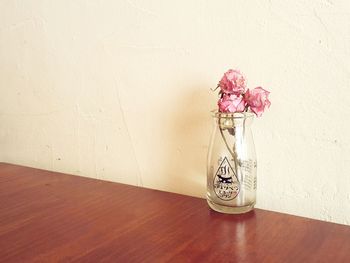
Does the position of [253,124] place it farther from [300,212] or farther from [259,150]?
[300,212]

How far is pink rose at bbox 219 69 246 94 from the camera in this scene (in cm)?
67

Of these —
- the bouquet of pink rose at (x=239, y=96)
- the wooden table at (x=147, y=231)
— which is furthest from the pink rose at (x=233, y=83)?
the wooden table at (x=147, y=231)

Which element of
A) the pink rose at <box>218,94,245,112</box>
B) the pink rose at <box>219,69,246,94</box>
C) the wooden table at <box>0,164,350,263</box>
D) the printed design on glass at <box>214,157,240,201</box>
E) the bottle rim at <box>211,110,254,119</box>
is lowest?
the wooden table at <box>0,164,350,263</box>

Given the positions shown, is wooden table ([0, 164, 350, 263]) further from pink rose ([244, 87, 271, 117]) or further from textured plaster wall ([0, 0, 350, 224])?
pink rose ([244, 87, 271, 117])

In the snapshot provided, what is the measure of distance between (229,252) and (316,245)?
143mm

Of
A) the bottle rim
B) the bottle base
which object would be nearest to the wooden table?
the bottle base

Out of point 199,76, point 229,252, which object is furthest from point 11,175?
point 229,252

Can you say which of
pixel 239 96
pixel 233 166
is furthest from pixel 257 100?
pixel 233 166

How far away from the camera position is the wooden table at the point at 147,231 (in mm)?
569

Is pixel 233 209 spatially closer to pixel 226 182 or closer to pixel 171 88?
pixel 226 182

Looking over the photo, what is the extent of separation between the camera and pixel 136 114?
0.92 meters

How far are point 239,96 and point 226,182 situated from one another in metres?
0.16

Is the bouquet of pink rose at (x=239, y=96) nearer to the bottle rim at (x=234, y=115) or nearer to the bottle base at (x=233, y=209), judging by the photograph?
the bottle rim at (x=234, y=115)

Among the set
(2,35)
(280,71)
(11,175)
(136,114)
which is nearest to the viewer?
(280,71)
